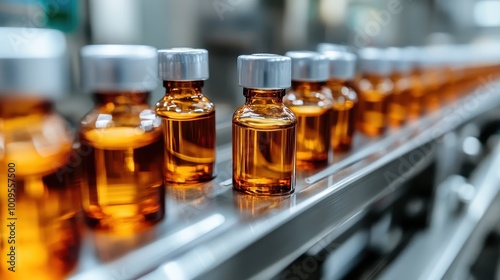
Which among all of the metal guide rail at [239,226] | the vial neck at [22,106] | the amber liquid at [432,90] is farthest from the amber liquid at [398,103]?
the vial neck at [22,106]

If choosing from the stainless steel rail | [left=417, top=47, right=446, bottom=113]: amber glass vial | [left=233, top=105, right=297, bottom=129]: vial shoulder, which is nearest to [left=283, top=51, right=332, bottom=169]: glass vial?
[left=233, top=105, right=297, bottom=129]: vial shoulder

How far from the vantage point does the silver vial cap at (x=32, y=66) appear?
0.94ft

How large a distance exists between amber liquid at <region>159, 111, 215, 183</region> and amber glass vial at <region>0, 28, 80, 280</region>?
171mm

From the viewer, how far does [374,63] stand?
2.59ft

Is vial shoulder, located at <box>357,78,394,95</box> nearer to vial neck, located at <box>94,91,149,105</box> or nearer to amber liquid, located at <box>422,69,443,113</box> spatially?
amber liquid, located at <box>422,69,443,113</box>

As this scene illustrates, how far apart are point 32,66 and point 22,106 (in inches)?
1.7

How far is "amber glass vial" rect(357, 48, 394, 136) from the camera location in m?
0.80

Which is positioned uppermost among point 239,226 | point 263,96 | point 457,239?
point 263,96

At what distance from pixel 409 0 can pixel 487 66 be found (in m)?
0.44

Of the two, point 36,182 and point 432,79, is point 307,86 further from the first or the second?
point 432,79

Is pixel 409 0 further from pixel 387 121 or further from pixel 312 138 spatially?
pixel 312 138

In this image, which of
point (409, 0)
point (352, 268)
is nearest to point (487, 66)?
point (409, 0)

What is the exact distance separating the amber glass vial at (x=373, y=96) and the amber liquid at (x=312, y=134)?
0.72 ft

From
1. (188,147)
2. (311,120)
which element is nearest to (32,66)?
(188,147)
